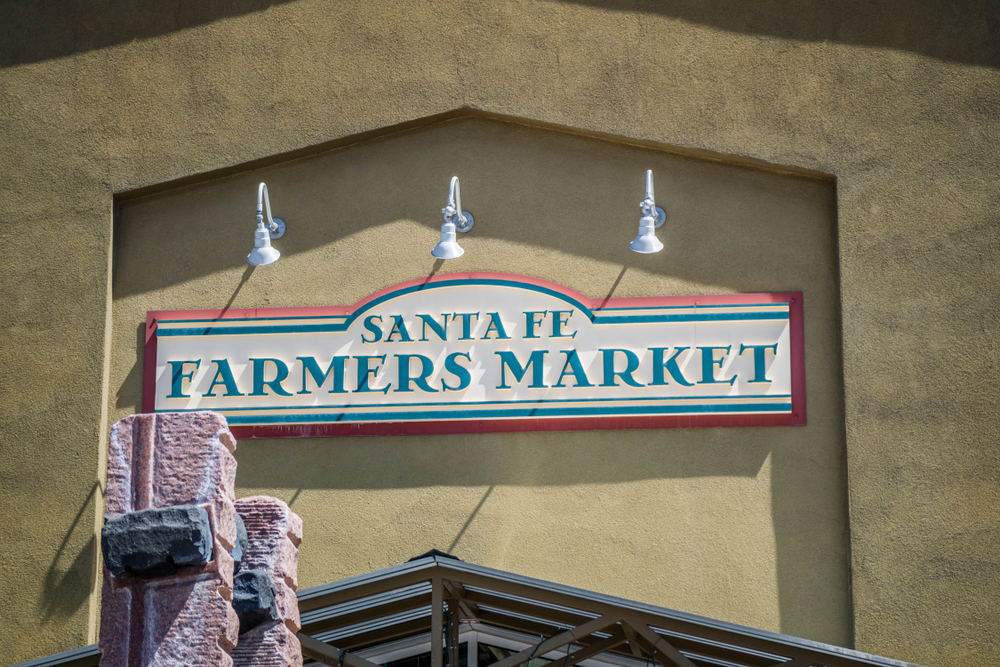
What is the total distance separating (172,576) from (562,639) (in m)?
3.73

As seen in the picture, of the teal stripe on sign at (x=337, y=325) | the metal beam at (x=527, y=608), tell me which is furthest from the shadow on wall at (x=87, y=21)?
the metal beam at (x=527, y=608)

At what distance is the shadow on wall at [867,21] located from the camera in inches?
432

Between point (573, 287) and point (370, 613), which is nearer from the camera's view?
point (370, 613)

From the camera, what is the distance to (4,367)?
11328 mm

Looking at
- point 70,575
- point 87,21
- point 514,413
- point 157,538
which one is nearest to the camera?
point 157,538

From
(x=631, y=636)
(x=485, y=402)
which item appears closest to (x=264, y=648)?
(x=631, y=636)

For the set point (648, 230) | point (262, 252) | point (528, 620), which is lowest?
point (528, 620)

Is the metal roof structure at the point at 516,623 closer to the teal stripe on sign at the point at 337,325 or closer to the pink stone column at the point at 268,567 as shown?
the pink stone column at the point at 268,567

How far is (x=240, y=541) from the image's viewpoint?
6.68 meters

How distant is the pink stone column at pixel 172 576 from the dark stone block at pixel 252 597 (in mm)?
756

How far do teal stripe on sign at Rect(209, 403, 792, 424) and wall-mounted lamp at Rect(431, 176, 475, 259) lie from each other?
1490 mm

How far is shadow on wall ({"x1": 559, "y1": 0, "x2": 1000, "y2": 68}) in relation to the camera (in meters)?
11.0

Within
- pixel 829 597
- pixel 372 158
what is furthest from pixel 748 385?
pixel 372 158

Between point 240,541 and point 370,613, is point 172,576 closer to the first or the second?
point 240,541
